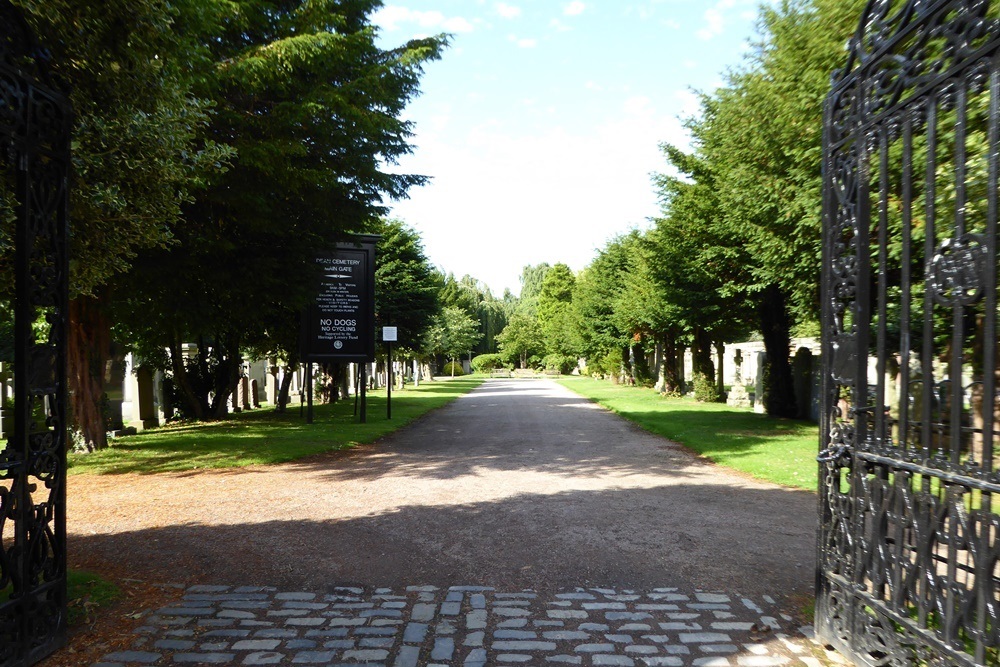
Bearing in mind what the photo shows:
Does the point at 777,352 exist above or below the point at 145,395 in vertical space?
above

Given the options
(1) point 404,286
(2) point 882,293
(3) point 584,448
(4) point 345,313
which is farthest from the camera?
(1) point 404,286

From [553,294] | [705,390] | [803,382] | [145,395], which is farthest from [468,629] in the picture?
[553,294]

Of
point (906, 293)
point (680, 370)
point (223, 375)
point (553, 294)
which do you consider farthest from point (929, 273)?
point (553, 294)

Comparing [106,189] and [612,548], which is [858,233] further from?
[106,189]

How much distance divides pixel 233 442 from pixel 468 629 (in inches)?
438

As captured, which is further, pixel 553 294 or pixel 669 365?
pixel 553 294

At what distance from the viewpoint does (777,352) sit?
19.3 metres

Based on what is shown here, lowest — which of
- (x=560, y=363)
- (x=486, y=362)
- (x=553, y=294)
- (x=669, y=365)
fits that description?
(x=560, y=363)

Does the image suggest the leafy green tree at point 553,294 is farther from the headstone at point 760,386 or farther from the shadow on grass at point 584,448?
the shadow on grass at point 584,448

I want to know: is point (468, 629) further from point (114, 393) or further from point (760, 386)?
point (760, 386)

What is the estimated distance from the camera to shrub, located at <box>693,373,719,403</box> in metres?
27.4

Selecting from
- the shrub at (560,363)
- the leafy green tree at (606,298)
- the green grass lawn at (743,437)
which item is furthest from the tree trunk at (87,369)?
the shrub at (560,363)

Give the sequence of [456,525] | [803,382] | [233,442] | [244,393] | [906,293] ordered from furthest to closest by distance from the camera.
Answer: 1. [244,393]
2. [803,382]
3. [233,442]
4. [456,525]
5. [906,293]

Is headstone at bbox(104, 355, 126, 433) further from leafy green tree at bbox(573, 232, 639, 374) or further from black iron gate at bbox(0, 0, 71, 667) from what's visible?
leafy green tree at bbox(573, 232, 639, 374)
